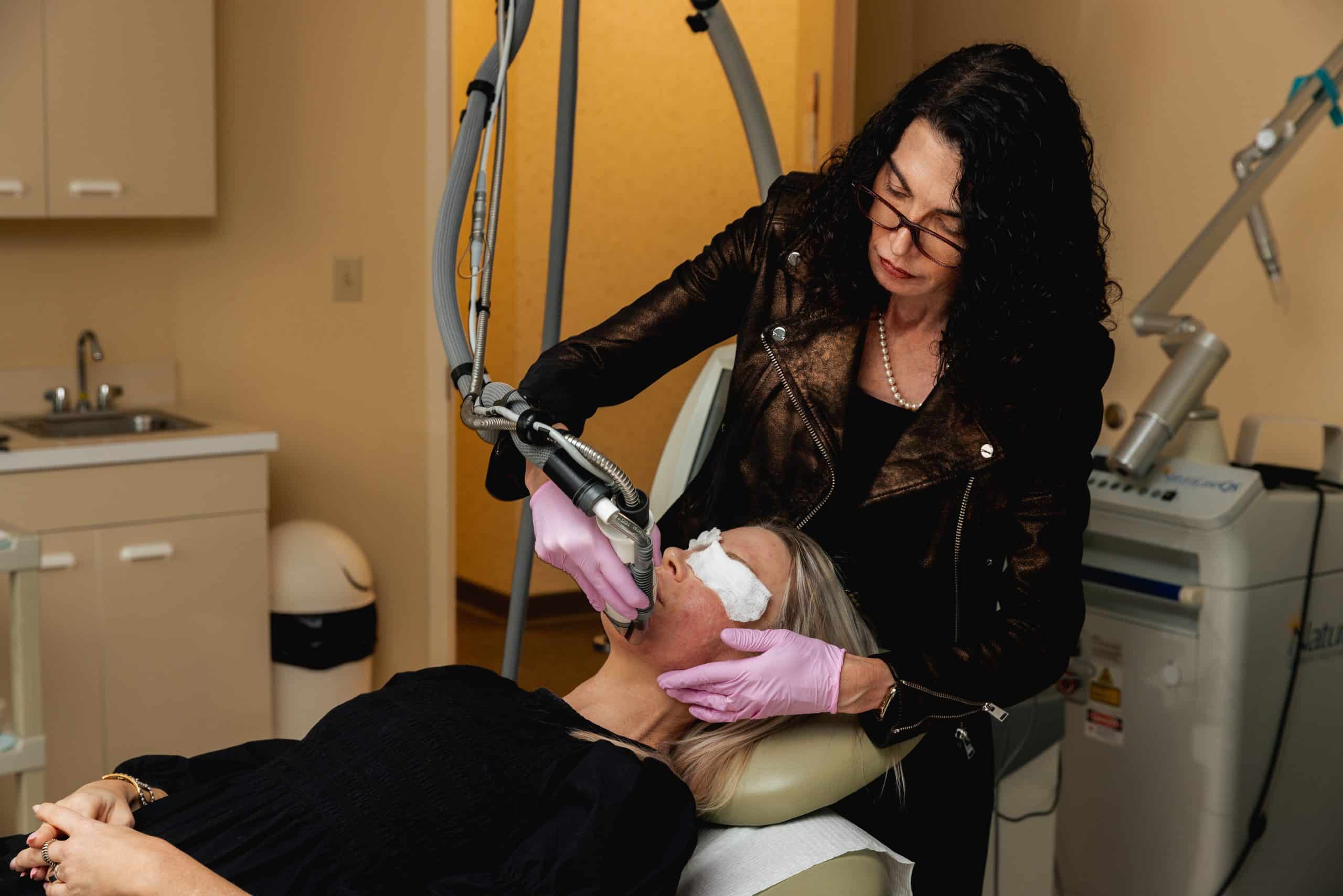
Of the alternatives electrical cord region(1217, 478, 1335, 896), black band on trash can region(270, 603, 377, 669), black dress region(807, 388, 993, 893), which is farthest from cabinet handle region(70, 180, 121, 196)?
electrical cord region(1217, 478, 1335, 896)

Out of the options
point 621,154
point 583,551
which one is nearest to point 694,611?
point 583,551

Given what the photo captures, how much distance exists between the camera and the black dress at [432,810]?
1265 mm

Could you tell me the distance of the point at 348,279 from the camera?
10.5 feet

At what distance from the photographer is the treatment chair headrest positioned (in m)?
1.41

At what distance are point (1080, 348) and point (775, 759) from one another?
0.53 m

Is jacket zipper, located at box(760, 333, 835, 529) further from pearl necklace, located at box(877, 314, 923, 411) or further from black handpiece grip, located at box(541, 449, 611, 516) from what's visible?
black handpiece grip, located at box(541, 449, 611, 516)

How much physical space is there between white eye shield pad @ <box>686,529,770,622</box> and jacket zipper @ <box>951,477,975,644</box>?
207 mm

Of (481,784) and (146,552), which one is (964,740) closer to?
(481,784)

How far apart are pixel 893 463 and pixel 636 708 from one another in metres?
0.38

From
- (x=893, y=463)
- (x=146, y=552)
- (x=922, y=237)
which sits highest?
(x=922, y=237)

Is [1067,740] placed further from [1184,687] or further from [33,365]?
[33,365]

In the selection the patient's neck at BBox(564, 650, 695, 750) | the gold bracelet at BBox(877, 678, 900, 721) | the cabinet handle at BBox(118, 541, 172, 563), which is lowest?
the cabinet handle at BBox(118, 541, 172, 563)

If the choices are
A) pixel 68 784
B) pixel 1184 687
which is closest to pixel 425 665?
pixel 68 784

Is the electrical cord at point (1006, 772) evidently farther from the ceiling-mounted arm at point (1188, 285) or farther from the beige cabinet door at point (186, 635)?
the beige cabinet door at point (186, 635)
